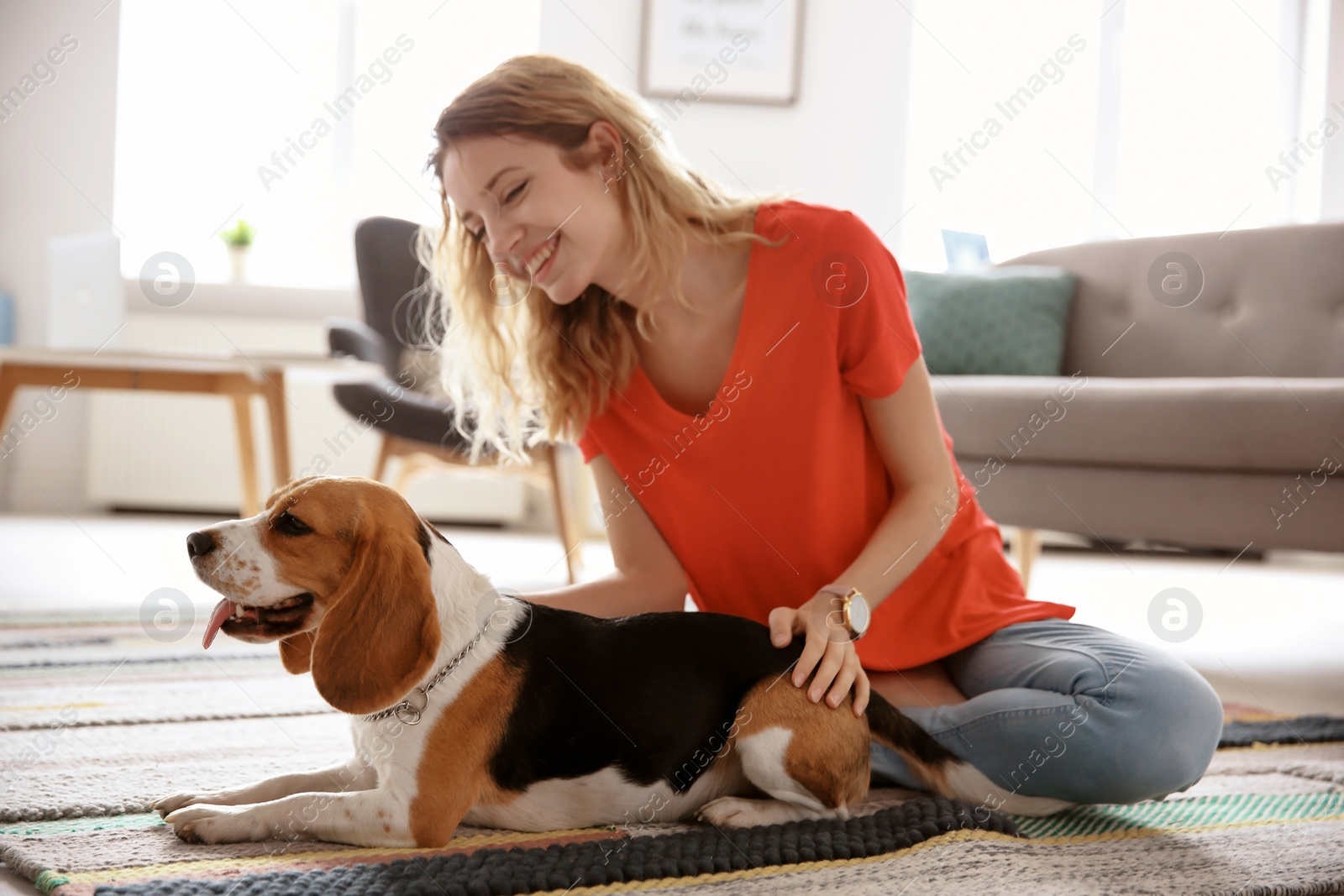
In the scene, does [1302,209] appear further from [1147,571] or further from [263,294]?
[263,294]

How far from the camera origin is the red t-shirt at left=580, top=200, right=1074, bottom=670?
5.16ft

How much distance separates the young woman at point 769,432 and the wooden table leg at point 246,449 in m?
2.03

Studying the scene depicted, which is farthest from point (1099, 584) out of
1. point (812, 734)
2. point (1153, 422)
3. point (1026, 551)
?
point (812, 734)

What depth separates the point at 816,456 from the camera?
1578mm

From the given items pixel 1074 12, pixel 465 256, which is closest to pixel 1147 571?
pixel 1074 12

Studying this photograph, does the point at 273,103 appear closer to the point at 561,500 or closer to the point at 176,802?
the point at 561,500

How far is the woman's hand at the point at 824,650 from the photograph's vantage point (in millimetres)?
1279

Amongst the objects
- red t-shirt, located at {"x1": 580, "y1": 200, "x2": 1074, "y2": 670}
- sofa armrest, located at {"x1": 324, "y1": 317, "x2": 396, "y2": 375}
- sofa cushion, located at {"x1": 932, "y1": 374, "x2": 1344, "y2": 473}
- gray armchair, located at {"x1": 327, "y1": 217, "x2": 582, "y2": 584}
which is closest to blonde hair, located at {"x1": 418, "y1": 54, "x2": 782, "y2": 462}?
red t-shirt, located at {"x1": 580, "y1": 200, "x2": 1074, "y2": 670}

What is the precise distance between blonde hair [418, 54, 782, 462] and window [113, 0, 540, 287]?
384cm

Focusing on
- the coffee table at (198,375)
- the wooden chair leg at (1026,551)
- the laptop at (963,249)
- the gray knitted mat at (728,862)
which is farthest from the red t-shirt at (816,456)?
the laptop at (963,249)

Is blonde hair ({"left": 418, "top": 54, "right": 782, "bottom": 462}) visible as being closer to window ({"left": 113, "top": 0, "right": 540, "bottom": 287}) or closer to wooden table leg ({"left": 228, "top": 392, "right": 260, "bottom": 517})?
wooden table leg ({"left": 228, "top": 392, "right": 260, "bottom": 517})

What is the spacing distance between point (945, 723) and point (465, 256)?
3.31 feet

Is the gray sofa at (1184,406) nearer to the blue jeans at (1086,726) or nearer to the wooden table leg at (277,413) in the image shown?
the blue jeans at (1086,726)

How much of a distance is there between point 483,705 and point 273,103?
495 cm
